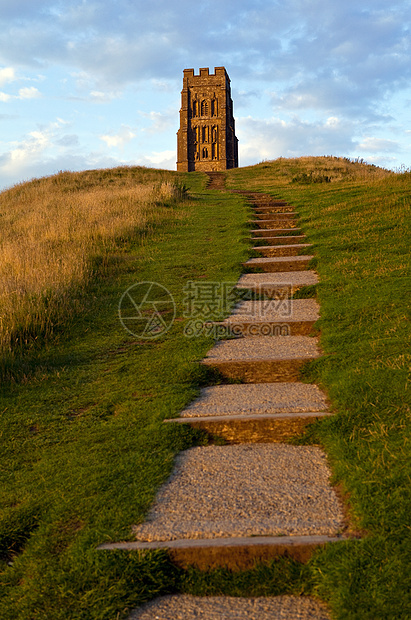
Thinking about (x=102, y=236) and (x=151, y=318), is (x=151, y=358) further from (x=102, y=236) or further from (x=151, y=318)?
(x=102, y=236)

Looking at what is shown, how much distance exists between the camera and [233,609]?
2.31 m

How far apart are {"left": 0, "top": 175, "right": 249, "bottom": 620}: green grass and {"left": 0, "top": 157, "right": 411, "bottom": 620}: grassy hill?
1cm

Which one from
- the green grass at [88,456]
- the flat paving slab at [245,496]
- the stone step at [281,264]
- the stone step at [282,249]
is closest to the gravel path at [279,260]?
the stone step at [281,264]

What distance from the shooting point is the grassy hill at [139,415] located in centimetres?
244

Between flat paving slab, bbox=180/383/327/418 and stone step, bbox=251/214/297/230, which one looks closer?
flat paving slab, bbox=180/383/327/418

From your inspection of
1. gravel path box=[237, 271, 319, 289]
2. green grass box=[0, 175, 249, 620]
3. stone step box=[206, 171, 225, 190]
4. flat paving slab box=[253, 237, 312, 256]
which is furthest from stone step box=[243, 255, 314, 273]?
stone step box=[206, 171, 225, 190]

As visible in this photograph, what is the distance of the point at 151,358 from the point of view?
5684 millimetres

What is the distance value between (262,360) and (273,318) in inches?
63.7

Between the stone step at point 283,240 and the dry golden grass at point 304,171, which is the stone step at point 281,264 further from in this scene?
the dry golden grass at point 304,171

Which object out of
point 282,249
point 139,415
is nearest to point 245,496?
point 139,415

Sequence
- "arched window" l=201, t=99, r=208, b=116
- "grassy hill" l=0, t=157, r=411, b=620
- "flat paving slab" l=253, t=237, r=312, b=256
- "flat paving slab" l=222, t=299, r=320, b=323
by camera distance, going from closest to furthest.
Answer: "grassy hill" l=0, t=157, r=411, b=620, "flat paving slab" l=222, t=299, r=320, b=323, "flat paving slab" l=253, t=237, r=312, b=256, "arched window" l=201, t=99, r=208, b=116

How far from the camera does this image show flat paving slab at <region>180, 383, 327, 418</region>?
4.10 metres

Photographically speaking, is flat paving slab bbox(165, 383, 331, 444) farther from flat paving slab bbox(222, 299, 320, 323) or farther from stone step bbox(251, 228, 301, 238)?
stone step bbox(251, 228, 301, 238)

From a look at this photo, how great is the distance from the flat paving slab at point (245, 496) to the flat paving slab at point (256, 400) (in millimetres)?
411
